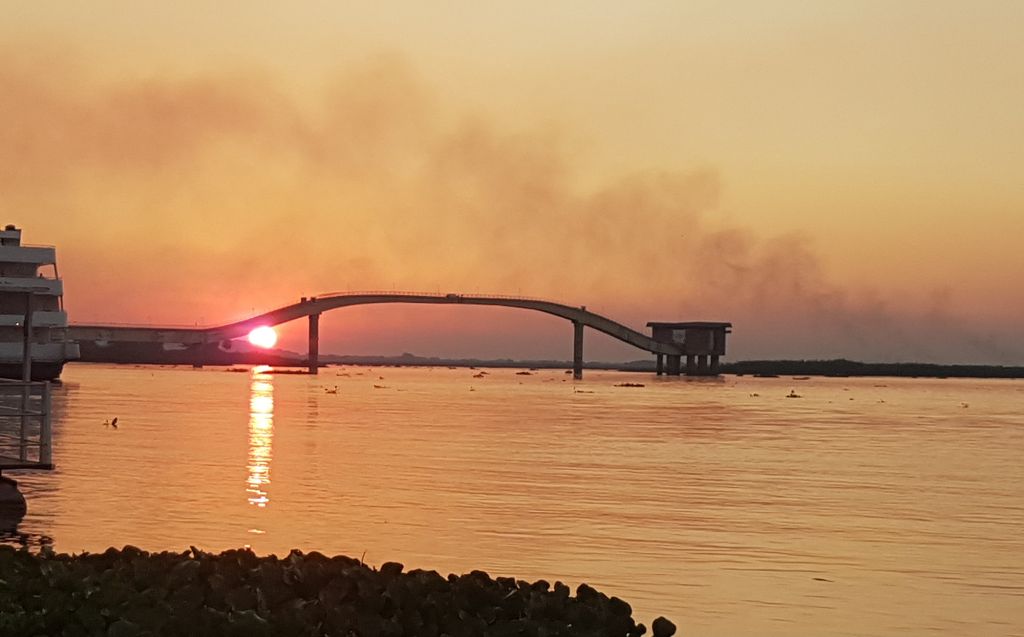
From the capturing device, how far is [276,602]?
519 inches

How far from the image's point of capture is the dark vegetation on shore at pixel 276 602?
11.8m

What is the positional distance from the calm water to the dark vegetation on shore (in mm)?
4823

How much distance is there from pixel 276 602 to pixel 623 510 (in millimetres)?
17230

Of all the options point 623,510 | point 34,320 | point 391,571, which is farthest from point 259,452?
point 34,320

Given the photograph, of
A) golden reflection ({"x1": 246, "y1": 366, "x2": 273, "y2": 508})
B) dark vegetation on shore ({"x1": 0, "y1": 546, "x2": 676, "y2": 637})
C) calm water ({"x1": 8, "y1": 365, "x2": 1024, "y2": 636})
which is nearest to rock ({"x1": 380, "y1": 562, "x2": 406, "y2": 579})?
dark vegetation on shore ({"x1": 0, "y1": 546, "x2": 676, "y2": 637})

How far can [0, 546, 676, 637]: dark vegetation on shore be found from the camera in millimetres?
11820

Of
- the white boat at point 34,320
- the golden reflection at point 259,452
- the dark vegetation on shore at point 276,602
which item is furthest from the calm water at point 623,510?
the white boat at point 34,320

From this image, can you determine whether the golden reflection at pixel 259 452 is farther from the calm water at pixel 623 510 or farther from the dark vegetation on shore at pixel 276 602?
the dark vegetation on shore at pixel 276 602

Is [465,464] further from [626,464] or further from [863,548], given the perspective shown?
[863,548]

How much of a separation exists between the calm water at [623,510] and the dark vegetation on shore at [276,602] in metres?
4.82

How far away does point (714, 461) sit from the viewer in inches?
1799

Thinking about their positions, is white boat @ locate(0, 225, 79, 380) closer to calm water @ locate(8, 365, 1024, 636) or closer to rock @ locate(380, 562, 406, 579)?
calm water @ locate(8, 365, 1024, 636)

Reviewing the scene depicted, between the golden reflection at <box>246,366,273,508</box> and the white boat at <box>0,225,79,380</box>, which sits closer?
the golden reflection at <box>246,366,273,508</box>

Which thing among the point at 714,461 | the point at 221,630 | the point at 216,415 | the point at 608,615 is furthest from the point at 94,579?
the point at 216,415
